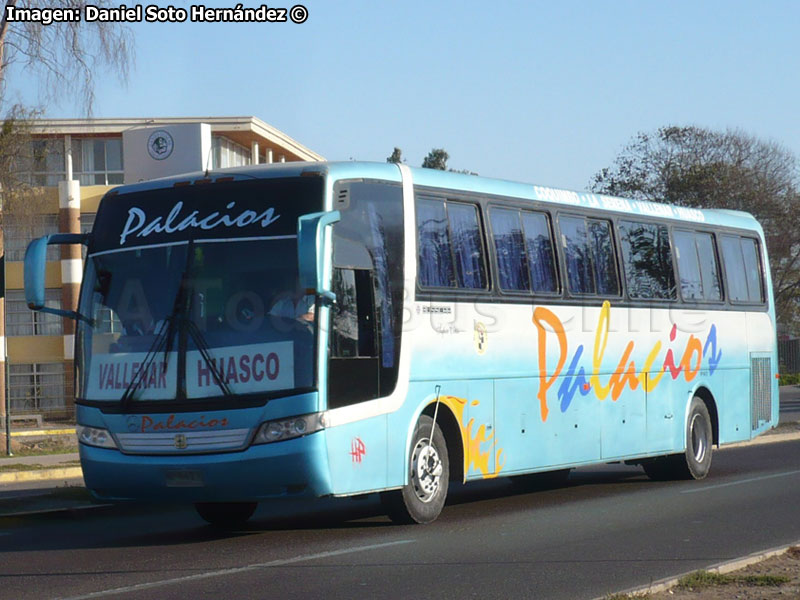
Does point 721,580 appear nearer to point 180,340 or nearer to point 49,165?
point 180,340

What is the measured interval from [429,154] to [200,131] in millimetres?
79146

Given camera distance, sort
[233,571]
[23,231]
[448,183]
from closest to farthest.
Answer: [233,571] < [448,183] < [23,231]

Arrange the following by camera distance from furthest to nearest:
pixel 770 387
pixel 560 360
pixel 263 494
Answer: pixel 770 387, pixel 560 360, pixel 263 494

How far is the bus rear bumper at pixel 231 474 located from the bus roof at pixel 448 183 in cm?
246

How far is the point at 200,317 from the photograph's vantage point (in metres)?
11.5

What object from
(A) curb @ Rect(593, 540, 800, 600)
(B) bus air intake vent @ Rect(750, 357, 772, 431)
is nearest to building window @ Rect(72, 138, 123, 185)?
(B) bus air intake vent @ Rect(750, 357, 772, 431)

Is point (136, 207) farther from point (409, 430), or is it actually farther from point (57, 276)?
point (57, 276)

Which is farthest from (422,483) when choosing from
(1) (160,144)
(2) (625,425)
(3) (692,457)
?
(1) (160,144)

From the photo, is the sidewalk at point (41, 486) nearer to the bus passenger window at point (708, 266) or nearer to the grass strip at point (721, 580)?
the grass strip at point (721, 580)

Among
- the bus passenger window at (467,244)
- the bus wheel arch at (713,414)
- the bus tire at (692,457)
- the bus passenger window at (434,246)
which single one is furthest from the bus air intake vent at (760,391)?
the bus passenger window at (434,246)

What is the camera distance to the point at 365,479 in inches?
460

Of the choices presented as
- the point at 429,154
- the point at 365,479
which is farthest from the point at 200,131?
the point at 429,154

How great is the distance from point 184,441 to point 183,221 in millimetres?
2014

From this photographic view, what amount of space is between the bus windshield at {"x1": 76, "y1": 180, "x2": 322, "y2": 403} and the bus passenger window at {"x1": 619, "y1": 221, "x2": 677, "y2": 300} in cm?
642
